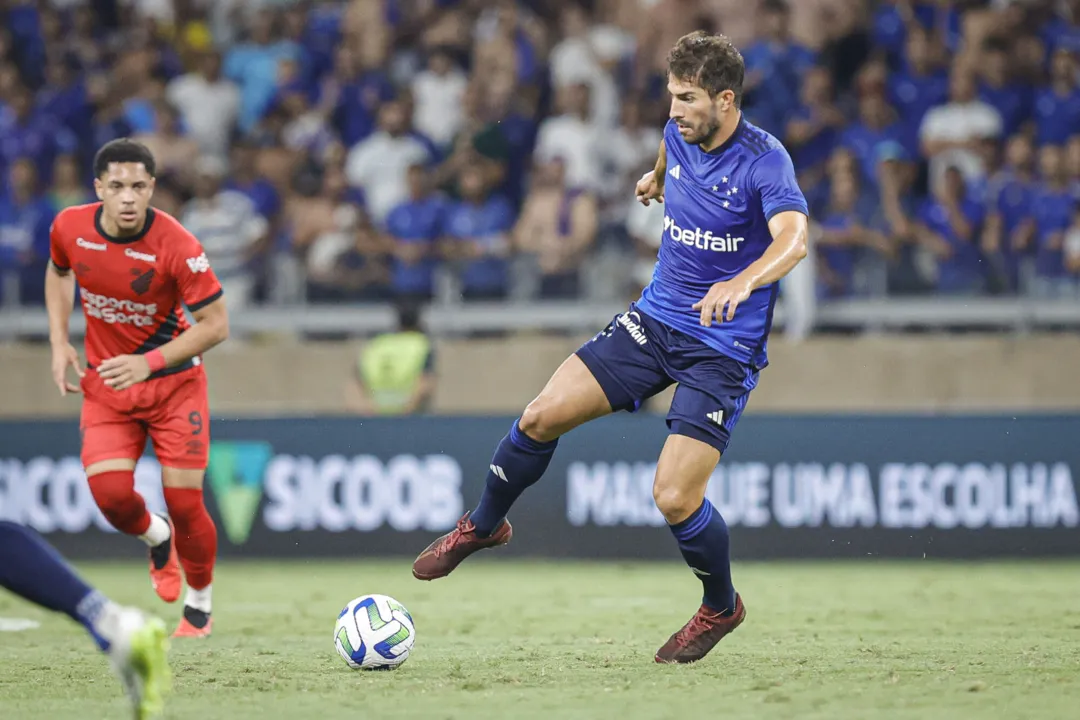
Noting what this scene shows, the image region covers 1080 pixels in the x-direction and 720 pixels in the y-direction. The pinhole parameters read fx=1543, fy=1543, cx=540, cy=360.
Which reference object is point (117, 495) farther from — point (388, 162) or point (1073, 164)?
point (1073, 164)

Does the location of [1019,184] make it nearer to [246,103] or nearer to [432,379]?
[432,379]

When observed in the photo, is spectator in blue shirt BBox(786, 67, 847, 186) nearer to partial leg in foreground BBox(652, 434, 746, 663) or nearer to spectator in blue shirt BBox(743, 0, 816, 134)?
spectator in blue shirt BBox(743, 0, 816, 134)

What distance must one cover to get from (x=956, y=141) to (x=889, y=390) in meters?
2.29

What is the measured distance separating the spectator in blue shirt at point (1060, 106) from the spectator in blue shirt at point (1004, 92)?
0.18 metres

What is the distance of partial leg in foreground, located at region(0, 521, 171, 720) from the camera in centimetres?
504

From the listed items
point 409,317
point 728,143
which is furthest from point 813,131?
point 728,143

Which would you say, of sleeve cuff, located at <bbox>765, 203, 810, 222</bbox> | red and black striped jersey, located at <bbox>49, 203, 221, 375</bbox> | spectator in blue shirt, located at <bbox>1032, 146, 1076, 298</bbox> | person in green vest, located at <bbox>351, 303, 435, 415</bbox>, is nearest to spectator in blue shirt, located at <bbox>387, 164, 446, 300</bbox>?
person in green vest, located at <bbox>351, 303, 435, 415</bbox>

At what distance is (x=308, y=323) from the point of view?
14.5 m

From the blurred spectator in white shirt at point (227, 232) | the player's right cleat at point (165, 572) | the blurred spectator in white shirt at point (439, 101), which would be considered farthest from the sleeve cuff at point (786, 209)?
the blurred spectator in white shirt at point (439, 101)

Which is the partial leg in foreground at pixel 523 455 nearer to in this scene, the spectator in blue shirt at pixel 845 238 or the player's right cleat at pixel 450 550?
the player's right cleat at pixel 450 550

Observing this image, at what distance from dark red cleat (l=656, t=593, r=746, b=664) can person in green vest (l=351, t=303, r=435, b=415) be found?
248 inches

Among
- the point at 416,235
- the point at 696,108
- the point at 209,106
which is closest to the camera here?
the point at 696,108

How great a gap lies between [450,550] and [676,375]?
134 centimetres

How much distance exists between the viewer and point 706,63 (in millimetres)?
6719
